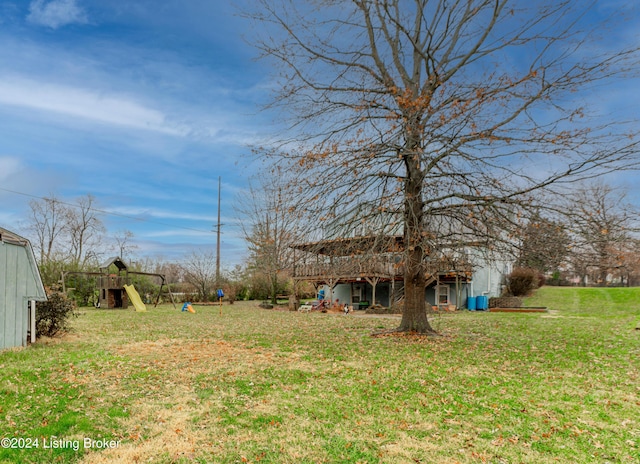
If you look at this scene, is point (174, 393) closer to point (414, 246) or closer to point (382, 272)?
point (414, 246)

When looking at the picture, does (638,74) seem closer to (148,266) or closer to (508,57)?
(508,57)

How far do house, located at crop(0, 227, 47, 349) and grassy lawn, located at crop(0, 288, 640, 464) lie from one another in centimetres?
50

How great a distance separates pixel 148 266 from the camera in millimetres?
33688

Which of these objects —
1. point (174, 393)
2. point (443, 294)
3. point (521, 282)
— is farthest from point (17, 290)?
point (521, 282)

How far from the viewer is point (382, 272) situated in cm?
2262

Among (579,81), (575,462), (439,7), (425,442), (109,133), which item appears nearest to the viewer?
(575,462)

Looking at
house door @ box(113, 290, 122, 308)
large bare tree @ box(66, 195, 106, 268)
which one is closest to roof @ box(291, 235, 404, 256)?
house door @ box(113, 290, 122, 308)

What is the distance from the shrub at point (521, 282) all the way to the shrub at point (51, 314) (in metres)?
27.5

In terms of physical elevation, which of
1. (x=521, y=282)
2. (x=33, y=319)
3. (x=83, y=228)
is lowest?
(x=521, y=282)

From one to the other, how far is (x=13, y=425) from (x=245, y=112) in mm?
8669

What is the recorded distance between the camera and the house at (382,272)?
10352mm

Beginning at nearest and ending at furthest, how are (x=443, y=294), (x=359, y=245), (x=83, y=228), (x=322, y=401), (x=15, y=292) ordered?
1. (x=322, y=401)
2. (x=15, y=292)
3. (x=359, y=245)
4. (x=443, y=294)
5. (x=83, y=228)

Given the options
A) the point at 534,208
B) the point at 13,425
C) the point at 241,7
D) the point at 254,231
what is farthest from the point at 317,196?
the point at 254,231

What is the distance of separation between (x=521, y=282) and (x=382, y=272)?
44.0 ft
